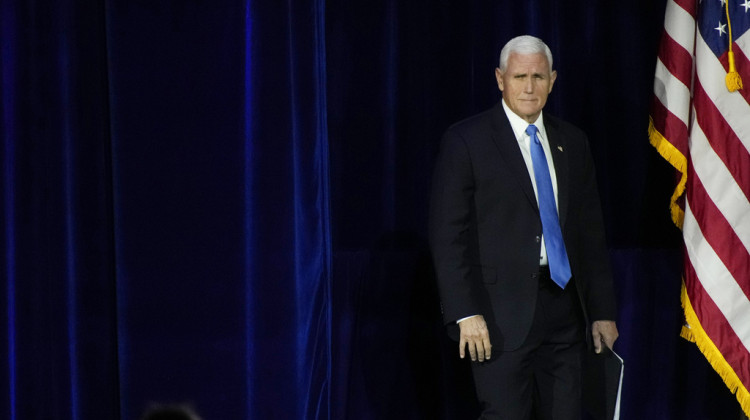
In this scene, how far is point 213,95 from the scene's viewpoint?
3463mm

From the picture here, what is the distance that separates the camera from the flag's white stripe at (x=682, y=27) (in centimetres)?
376

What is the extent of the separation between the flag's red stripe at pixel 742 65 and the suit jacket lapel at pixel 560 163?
39.2 inches

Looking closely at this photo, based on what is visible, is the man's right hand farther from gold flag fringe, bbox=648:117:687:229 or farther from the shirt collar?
gold flag fringe, bbox=648:117:687:229

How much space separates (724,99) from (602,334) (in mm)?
1170

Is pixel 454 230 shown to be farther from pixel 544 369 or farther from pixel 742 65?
pixel 742 65

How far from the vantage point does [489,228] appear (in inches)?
113

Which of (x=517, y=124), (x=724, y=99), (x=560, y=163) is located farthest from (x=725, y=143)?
(x=517, y=124)

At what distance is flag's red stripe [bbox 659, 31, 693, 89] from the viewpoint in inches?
148

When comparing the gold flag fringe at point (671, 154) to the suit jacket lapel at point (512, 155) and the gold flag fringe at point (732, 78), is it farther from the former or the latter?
the suit jacket lapel at point (512, 155)

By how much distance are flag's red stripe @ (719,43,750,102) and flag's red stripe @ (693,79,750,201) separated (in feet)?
0.38

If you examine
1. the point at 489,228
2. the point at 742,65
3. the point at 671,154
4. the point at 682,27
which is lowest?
the point at 489,228

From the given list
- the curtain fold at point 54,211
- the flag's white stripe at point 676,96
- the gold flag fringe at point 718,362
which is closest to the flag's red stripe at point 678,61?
the flag's white stripe at point 676,96

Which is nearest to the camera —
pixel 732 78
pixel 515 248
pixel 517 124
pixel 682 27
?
pixel 515 248

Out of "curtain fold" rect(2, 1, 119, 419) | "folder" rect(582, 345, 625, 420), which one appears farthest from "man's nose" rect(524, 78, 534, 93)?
"curtain fold" rect(2, 1, 119, 419)
